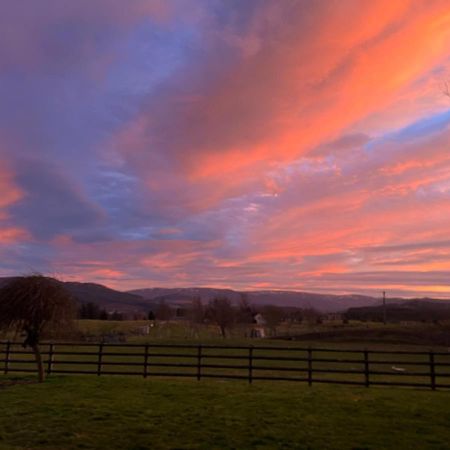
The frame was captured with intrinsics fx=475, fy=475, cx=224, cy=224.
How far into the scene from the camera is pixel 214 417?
1002 centimetres

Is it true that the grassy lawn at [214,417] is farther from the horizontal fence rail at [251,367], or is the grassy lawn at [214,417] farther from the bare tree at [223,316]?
the bare tree at [223,316]

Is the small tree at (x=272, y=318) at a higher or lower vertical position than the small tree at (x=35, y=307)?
lower

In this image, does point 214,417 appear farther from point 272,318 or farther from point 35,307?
point 272,318

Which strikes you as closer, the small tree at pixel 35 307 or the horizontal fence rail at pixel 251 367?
the small tree at pixel 35 307

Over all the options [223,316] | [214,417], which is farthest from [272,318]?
[214,417]

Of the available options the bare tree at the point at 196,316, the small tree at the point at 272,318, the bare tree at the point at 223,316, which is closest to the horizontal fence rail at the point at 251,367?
the bare tree at the point at 223,316

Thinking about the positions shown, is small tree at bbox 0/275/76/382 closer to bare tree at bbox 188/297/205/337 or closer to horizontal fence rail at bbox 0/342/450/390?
horizontal fence rail at bbox 0/342/450/390

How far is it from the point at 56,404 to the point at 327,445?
21.6ft

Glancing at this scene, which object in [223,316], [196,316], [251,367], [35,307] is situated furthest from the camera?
[196,316]

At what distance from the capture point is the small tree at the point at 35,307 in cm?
1488

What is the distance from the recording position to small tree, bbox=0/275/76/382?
14.9 meters

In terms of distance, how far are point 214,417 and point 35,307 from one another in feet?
25.1

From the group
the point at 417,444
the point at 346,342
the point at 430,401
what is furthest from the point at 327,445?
the point at 346,342

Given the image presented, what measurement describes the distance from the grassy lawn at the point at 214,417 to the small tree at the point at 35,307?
1.80m
